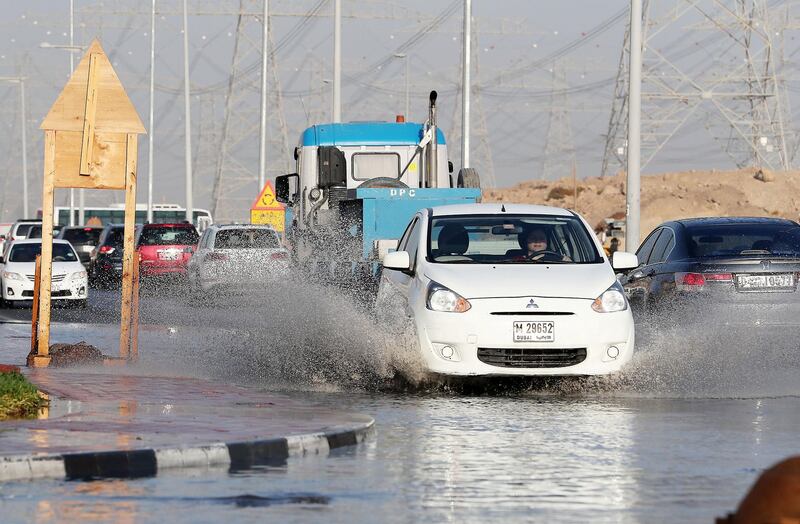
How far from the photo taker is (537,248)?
15.9 m

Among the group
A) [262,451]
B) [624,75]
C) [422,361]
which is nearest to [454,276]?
[422,361]

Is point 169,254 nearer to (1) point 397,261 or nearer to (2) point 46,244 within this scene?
(2) point 46,244

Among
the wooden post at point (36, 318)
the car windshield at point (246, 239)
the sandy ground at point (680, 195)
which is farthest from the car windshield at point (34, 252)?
the sandy ground at point (680, 195)

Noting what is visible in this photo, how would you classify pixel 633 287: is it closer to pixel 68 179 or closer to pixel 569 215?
pixel 569 215

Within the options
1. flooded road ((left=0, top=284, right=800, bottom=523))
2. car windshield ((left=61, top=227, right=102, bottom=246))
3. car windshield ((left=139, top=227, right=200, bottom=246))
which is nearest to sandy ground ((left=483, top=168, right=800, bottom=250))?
car windshield ((left=61, top=227, right=102, bottom=246))

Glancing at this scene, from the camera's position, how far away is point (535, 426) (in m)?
12.4

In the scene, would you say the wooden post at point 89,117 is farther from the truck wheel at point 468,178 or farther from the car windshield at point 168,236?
the car windshield at point 168,236

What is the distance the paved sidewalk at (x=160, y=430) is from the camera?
32.3 ft

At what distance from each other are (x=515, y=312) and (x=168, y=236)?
29.9 m

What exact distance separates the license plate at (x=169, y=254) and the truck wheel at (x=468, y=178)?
1672 centimetres

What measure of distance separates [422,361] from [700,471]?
16.8 feet

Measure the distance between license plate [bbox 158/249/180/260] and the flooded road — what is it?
23.6m

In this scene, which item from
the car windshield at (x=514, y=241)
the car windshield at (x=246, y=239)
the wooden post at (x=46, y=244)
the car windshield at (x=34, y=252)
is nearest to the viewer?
the car windshield at (x=514, y=241)

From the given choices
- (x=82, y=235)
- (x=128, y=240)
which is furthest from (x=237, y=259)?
(x=82, y=235)
